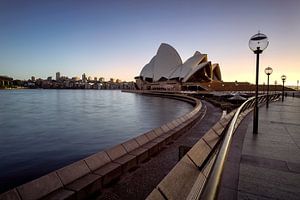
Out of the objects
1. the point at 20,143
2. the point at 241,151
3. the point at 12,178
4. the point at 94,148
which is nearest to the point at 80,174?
the point at 12,178

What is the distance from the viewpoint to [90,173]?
3840 millimetres

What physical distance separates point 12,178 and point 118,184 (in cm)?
314

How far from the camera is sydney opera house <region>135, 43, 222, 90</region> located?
63559 mm

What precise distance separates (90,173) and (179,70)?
66.5 m

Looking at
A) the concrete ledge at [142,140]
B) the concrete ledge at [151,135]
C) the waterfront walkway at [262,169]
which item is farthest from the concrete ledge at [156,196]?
the concrete ledge at [151,135]

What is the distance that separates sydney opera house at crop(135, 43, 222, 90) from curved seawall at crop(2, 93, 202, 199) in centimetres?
5937

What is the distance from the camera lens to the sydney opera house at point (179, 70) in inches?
2502

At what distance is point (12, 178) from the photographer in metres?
4.99

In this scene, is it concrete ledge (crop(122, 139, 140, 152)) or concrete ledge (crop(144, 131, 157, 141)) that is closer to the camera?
concrete ledge (crop(122, 139, 140, 152))

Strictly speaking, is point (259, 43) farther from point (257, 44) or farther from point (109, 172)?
point (109, 172)

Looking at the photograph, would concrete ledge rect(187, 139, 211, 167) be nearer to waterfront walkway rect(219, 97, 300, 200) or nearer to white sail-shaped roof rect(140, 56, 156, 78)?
waterfront walkway rect(219, 97, 300, 200)

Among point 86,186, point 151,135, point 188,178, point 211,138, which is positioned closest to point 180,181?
point 188,178

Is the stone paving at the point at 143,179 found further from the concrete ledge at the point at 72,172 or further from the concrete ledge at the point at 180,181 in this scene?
the concrete ledge at the point at 180,181

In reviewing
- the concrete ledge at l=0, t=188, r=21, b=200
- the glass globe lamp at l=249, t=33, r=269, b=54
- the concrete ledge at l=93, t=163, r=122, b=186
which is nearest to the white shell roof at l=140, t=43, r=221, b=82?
the glass globe lamp at l=249, t=33, r=269, b=54
